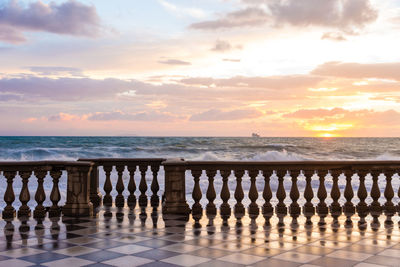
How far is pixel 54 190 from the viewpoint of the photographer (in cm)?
859

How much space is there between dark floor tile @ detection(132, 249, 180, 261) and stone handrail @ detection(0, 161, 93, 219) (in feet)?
10.3

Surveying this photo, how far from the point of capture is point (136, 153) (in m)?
47.4

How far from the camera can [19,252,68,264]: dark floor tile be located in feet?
17.1

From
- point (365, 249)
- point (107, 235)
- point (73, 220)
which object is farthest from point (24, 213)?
point (365, 249)

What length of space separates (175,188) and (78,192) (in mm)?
1732

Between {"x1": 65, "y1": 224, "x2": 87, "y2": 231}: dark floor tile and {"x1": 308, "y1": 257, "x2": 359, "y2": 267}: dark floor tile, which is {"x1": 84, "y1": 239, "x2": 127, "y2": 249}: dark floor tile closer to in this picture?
{"x1": 65, "y1": 224, "x2": 87, "y2": 231}: dark floor tile

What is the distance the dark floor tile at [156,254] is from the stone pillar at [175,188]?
2.92 m

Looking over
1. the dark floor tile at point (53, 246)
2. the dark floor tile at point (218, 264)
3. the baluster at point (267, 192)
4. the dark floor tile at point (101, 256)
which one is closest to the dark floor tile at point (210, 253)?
the dark floor tile at point (218, 264)

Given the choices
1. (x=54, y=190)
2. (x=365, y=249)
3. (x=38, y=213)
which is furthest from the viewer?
(x=54, y=190)

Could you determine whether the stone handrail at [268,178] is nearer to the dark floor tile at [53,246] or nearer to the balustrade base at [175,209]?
the balustrade base at [175,209]

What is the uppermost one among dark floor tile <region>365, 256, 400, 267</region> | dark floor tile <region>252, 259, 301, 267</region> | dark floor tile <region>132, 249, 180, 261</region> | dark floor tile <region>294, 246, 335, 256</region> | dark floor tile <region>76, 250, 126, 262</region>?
dark floor tile <region>76, 250, 126, 262</region>

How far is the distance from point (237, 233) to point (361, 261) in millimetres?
2030

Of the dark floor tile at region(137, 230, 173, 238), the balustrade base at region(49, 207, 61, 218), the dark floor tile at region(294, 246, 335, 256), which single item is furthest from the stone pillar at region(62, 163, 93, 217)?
the dark floor tile at region(294, 246, 335, 256)

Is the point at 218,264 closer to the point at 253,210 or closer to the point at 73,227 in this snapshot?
the point at 73,227
